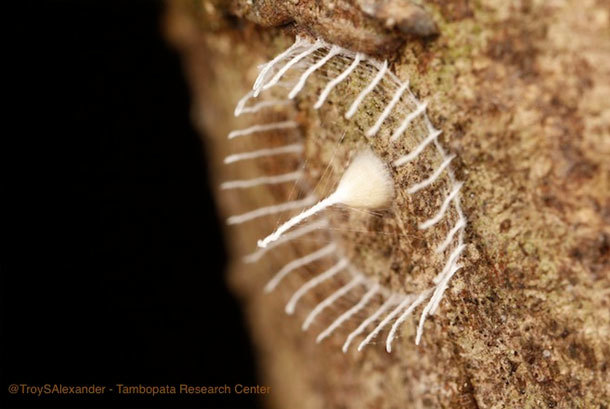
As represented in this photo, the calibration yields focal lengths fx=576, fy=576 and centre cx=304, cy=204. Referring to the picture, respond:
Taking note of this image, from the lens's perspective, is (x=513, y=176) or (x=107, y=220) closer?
(x=513, y=176)

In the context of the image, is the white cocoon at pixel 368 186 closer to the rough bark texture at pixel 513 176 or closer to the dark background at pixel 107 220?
the rough bark texture at pixel 513 176

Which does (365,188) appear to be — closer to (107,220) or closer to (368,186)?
(368,186)

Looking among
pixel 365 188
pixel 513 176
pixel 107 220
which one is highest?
pixel 513 176

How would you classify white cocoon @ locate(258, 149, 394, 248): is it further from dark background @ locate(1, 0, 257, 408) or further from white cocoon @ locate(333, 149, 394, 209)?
dark background @ locate(1, 0, 257, 408)

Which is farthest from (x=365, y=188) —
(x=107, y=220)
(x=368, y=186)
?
(x=107, y=220)

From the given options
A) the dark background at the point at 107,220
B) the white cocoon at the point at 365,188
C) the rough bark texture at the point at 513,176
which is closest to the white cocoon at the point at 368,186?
the white cocoon at the point at 365,188
